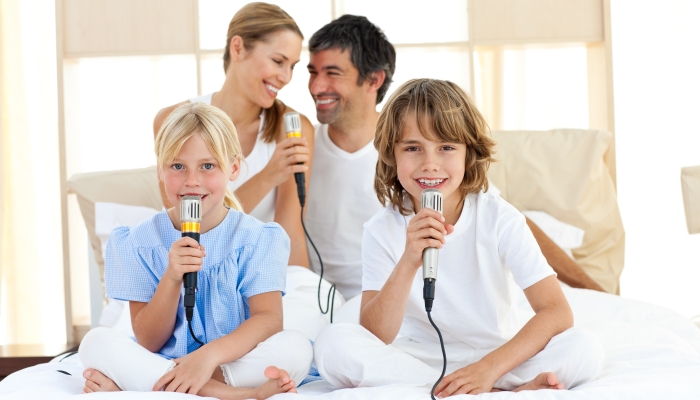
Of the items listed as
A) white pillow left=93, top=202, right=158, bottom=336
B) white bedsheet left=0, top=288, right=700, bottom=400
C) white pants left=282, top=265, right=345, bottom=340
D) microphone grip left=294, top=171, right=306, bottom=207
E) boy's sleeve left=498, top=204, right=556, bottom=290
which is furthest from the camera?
white pillow left=93, top=202, right=158, bottom=336

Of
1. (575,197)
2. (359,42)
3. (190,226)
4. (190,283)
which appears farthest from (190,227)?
(575,197)

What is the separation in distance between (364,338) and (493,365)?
0.25 metres

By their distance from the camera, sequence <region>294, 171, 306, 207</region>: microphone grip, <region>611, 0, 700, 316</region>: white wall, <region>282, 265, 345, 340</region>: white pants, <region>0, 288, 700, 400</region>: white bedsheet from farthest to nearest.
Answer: <region>611, 0, 700, 316</region>: white wall
<region>294, 171, 306, 207</region>: microphone grip
<region>282, 265, 345, 340</region>: white pants
<region>0, 288, 700, 400</region>: white bedsheet

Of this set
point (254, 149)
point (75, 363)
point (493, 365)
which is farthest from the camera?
point (254, 149)

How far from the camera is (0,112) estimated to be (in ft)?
9.99

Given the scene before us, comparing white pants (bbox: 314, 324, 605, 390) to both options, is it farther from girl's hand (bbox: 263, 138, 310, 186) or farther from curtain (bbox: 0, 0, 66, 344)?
curtain (bbox: 0, 0, 66, 344)

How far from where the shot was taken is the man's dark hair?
8.11 ft

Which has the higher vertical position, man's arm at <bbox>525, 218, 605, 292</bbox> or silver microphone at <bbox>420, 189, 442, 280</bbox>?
silver microphone at <bbox>420, 189, 442, 280</bbox>

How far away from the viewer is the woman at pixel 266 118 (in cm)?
219

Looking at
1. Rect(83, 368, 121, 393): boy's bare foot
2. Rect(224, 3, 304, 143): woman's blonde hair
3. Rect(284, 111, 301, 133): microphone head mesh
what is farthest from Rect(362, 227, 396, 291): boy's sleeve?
Rect(224, 3, 304, 143): woman's blonde hair

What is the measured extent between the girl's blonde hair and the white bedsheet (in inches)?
19.8

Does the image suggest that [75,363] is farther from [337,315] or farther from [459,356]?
[459,356]

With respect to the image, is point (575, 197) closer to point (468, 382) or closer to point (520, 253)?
point (520, 253)

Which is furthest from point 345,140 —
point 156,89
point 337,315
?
point 156,89
